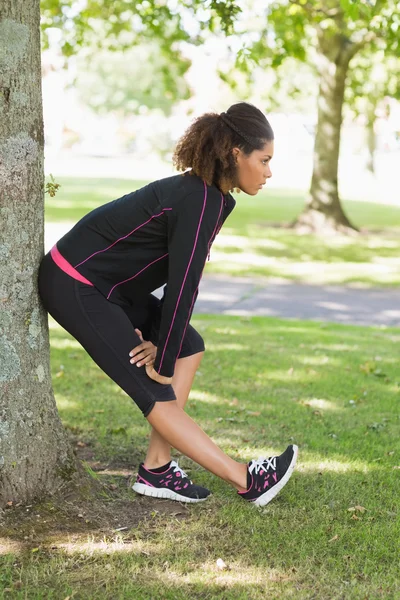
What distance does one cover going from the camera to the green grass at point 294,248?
14438 millimetres

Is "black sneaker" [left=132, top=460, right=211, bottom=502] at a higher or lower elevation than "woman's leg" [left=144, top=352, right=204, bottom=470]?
A: lower

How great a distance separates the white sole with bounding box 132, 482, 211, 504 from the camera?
383 cm

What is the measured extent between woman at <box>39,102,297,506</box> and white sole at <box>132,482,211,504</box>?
275 mm

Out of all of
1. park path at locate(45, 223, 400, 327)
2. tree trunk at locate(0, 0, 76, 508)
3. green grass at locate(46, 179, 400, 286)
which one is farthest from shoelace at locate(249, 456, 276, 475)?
green grass at locate(46, 179, 400, 286)

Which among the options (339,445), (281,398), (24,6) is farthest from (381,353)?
(24,6)

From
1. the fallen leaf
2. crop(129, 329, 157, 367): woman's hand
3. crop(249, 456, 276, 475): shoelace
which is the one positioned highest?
crop(129, 329, 157, 367): woman's hand

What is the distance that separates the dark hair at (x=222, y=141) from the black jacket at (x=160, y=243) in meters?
0.07

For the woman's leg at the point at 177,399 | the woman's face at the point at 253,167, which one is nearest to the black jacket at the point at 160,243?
the woman's face at the point at 253,167

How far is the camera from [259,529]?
11.6 feet

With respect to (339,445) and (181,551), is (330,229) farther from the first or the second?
(181,551)

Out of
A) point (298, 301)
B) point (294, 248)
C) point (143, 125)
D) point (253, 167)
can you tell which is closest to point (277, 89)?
point (294, 248)

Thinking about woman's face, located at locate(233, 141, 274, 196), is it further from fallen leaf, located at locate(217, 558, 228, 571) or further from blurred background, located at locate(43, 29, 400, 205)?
blurred background, located at locate(43, 29, 400, 205)

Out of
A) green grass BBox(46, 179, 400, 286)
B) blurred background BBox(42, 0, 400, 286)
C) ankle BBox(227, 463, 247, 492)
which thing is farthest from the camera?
green grass BBox(46, 179, 400, 286)

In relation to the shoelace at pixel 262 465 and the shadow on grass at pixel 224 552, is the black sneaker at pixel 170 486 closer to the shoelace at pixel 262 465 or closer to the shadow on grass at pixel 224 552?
the shadow on grass at pixel 224 552
